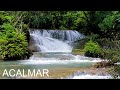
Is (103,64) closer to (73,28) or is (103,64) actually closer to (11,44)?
(73,28)

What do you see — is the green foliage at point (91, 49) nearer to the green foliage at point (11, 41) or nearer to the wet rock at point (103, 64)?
the wet rock at point (103, 64)

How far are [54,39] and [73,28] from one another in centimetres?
170

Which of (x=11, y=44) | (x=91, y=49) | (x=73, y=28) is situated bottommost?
(x=91, y=49)

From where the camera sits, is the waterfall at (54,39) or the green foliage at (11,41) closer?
the green foliage at (11,41)

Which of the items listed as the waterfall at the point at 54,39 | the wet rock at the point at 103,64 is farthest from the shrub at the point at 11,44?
the wet rock at the point at 103,64

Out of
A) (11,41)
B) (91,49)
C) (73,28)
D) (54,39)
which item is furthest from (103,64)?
(54,39)

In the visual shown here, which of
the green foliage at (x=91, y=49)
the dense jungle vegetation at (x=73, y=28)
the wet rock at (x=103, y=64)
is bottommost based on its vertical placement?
the wet rock at (x=103, y=64)

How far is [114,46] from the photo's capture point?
5270 millimetres

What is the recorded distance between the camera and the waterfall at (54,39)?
6907mm

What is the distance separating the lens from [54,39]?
316 inches

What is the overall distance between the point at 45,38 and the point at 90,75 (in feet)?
9.39

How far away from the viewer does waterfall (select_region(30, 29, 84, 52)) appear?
6907 mm

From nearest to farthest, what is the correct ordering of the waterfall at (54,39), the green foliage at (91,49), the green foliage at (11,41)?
the green foliage at (11,41) → the green foliage at (91,49) → the waterfall at (54,39)
